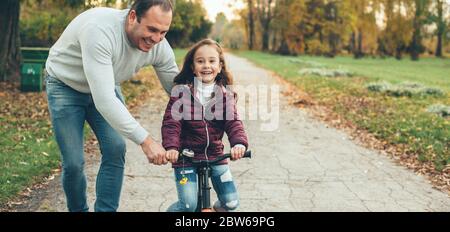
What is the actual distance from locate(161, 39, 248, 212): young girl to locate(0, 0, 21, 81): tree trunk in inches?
505

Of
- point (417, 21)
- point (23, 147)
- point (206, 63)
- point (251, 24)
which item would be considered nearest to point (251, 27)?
point (251, 24)

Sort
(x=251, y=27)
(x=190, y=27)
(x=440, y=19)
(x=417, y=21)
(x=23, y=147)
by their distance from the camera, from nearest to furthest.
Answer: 1. (x=23, y=147)
2. (x=417, y=21)
3. (x=190, y=27)
4. (x=440, y=19)
5. (x=251, y=27)

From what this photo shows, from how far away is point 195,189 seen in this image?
3.64 m

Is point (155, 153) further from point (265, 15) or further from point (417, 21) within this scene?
point (265, 15)

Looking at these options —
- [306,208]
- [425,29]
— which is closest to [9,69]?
[306,208]

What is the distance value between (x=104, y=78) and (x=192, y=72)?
25.0 inches

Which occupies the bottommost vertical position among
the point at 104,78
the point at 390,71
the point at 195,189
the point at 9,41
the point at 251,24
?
the point at 390,71

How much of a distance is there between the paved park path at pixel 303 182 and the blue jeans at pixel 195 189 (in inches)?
64.9

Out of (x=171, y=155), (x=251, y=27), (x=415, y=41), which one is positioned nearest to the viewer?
(x=171, y=155)

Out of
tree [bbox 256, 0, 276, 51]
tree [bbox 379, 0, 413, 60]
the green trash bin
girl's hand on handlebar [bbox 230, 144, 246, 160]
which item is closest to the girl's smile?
girl's hand on handlebar [bbox 230, 144, 246, 160]

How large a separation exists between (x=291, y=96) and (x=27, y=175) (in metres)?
11.1

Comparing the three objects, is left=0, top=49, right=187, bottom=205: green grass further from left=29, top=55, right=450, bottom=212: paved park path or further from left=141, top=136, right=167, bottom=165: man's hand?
left=141, top=136, right=167, bottom=165: man's hand

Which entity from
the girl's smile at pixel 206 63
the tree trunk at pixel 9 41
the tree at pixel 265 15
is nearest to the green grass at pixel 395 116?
the girl's smile at pixel 206 63

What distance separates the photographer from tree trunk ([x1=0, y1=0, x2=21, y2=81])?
15023 mm
